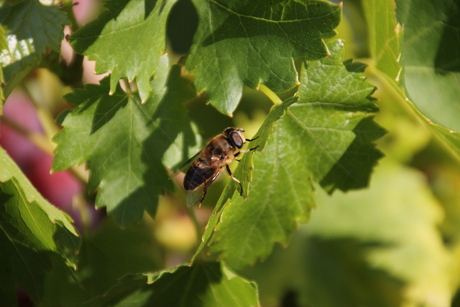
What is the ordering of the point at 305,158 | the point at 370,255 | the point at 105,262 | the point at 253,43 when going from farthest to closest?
the point at 370,255
the point at 105,262
the point at 305,158
the point at 253,43

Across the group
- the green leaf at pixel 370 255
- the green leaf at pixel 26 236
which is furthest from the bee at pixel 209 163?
the green leaf at pixel 370 255

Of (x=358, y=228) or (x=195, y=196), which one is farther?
(x=358, y=228)

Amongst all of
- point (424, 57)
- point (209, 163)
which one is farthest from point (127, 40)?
point (424, 57)

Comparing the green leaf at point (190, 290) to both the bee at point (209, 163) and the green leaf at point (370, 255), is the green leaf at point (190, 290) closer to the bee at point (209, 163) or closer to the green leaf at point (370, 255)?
the bee at point (209, 163)

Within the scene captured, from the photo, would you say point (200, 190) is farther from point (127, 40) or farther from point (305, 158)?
point (127, 40)

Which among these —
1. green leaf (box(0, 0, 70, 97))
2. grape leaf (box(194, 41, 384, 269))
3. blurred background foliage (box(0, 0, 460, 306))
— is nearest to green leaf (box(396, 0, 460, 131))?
grape leaf (box(194, 41, 384, 269))

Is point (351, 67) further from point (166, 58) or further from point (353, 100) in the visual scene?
point (166, 58)

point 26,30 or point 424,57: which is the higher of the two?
point 26,30
